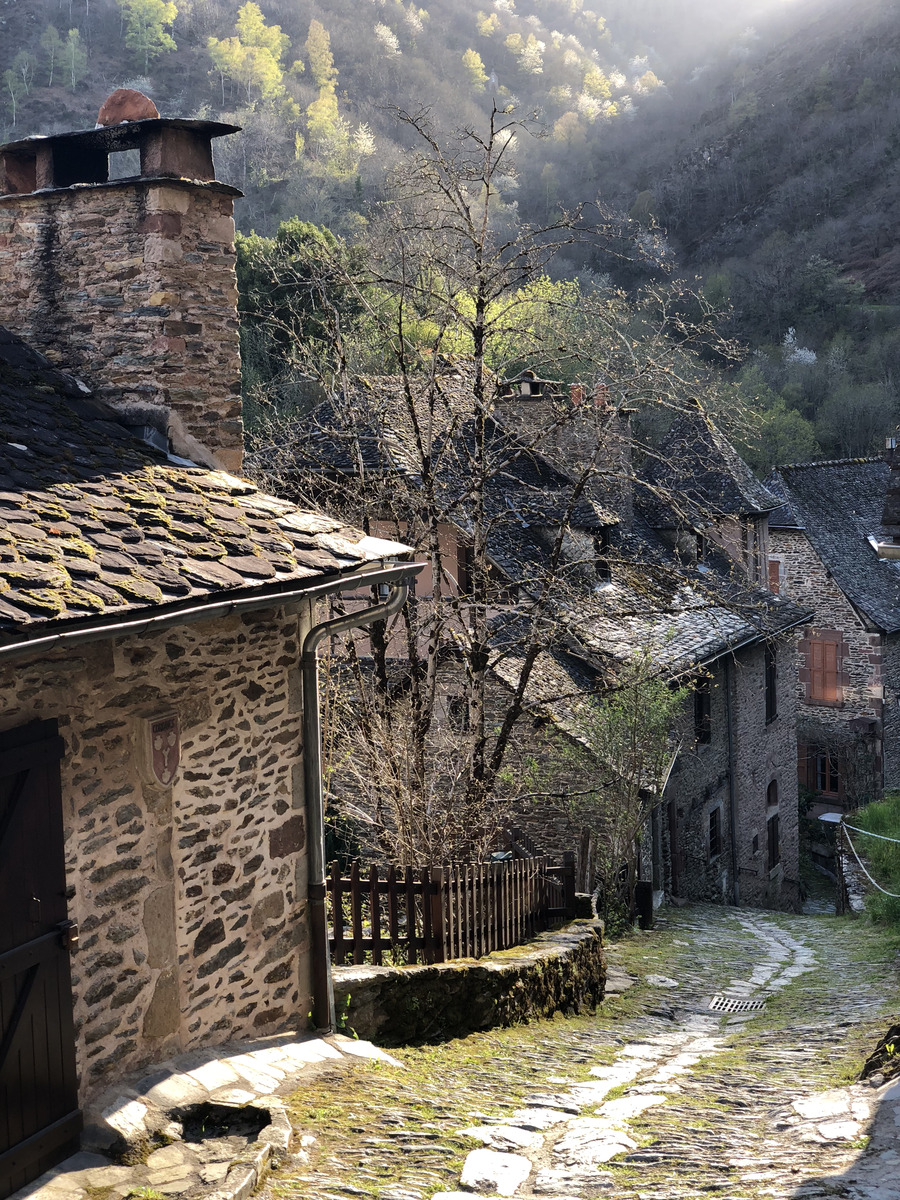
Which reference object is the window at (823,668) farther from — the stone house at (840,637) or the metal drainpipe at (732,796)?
the metal drainpipe at (732,796)

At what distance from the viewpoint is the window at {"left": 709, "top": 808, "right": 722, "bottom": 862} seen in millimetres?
18703

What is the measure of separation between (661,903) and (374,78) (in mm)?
68505

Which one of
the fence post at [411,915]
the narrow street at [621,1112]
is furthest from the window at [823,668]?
the fence post at [411,915]

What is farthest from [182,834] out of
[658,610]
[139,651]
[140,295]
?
[658,610]

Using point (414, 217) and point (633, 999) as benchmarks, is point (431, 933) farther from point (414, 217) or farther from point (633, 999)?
point (414, 217)

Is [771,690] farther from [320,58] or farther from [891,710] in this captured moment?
[320,58]

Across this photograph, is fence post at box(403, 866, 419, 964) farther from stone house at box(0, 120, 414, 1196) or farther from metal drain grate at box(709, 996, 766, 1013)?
metal drain grate at box(709, 996, 766, 1013)

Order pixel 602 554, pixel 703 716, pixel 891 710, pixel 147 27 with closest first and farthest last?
pixel 602 554 < pixel 703 716 < pixel 891 710 < pixel 147 27

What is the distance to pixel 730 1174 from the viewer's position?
15.9ft

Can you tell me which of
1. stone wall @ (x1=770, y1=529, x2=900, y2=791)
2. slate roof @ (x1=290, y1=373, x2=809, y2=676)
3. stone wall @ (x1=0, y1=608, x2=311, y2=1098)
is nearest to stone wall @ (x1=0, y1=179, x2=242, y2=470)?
stone wall @ (x1=0, y1=608, x2=311, y2=1098)

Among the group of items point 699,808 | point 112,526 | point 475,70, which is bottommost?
point 699,808

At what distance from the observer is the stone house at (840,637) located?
2542cm

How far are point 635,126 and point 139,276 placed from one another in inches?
2702

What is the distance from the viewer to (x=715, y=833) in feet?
62.2
